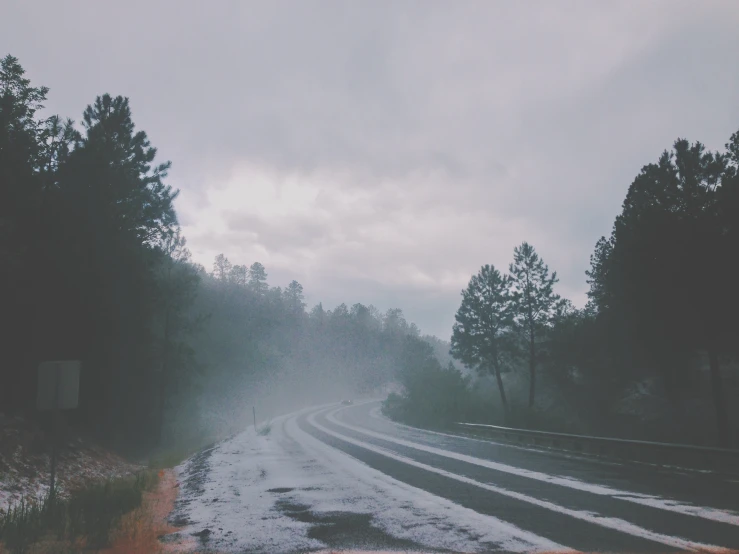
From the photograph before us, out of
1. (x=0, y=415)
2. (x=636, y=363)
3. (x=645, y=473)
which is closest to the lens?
(x=645, y=473)

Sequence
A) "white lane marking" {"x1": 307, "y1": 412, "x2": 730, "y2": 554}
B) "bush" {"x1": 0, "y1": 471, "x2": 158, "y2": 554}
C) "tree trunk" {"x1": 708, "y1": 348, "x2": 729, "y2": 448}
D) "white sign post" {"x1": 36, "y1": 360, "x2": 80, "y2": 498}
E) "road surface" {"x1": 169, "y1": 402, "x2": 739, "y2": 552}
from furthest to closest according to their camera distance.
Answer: "tree trunk" {"x1": 708, "y1": 348, "x2": 729, "y2": 448}
"white sign post" {"x1": 36, "y1": 360, "x2": 80, "y2": 498}
"bush" {"x1": 0, "y1": 471, "x2": 158, "y2": 554}
"road surface" {"x1": 169, "y1": 402, "x2": 739, "y2": 552}
"white lane marking" {"x1": 307, "y1": 412, "x2": 730, "y2": 554}

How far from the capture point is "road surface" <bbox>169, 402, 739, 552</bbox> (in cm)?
645

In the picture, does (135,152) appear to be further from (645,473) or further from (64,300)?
(645,473)

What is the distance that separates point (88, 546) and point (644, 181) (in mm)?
26103

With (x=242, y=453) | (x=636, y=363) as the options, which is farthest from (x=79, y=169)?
(x=636, y=363)

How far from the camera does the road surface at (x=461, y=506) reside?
6449 mm

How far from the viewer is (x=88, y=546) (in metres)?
6.45

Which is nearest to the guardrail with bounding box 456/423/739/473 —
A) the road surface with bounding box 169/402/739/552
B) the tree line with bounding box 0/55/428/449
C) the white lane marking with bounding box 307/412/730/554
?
the road surface with bounding box 169/402/739/552

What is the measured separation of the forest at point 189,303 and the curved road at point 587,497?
11.3 meters

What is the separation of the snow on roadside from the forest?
8319 mm

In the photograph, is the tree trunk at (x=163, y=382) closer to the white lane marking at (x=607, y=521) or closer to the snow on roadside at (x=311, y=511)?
the snow on roadside at (x=311, y=511)

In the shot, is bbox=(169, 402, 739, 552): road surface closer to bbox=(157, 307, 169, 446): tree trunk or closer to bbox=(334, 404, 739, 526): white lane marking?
bbox=(334, 404, 739, 526): white lane marking

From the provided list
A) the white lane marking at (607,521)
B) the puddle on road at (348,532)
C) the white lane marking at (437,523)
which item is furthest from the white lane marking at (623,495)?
the puddle on road at (348,532)

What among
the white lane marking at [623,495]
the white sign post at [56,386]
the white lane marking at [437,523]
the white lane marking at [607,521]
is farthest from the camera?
the white sign post at [56,386]
